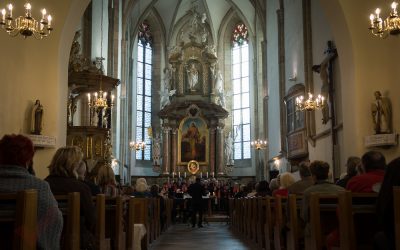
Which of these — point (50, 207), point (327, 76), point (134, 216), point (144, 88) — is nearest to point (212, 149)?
point (144, 88)

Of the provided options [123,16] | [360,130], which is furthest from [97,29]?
[360,130]

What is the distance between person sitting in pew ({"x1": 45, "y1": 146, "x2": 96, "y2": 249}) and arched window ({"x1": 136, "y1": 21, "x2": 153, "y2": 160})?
24892 millimetres

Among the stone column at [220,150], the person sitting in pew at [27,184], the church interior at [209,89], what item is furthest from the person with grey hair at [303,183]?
the stone column at [220,150]

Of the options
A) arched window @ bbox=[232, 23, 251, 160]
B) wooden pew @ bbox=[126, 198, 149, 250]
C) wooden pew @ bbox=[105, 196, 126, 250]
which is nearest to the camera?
wooden pew @ bbox=[105, 196, 126, 250]

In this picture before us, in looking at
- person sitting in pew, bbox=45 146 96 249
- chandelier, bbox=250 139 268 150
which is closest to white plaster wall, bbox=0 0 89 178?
person sitting in pew, bbox=45 146 96 249

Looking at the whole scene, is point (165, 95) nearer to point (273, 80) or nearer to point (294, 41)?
point (273, 80)

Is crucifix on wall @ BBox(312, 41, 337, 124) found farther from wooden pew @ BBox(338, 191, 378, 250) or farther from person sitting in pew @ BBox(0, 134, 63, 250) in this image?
person sitting in pew @ BBox(0, 134, 63, 250)

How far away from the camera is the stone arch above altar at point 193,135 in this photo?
28.7 meters

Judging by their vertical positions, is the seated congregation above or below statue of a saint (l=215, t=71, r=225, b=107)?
below

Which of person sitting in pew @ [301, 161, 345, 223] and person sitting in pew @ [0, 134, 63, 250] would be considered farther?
person sitting in pew @ [301, 161, 345, 223]

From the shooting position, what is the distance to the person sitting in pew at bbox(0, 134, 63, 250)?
3.21 metres

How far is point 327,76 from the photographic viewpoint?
1425 centimetres

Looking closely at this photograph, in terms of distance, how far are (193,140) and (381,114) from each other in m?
19.1

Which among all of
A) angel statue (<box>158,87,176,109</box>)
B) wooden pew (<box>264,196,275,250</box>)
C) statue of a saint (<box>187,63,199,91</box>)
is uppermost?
statue of a saint (<box>187,63,199,91</box>)
